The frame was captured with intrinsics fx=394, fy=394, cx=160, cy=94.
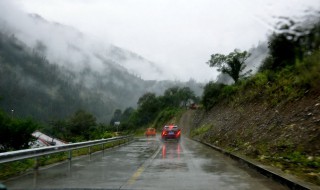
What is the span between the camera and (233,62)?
5294cm

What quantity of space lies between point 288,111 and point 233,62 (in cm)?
3516

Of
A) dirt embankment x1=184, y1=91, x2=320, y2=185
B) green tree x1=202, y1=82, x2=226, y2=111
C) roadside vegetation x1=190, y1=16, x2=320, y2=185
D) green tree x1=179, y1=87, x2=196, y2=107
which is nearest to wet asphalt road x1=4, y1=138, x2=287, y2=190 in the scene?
dirt embankment x1=184, y1=91, x2=320, y2=185

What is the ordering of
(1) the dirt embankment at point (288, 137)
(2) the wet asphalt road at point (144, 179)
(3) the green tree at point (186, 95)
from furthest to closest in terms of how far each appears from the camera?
1. (3) the green tree at point (186, 95)
2. (1) the dirt embankment at point (288, 137)
3. (2) the wet asphalt road at point (144, 179)

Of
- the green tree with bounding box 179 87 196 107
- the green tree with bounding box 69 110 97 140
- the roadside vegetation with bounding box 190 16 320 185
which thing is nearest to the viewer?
the roadside vegetation with bounding box 190 16 320 185

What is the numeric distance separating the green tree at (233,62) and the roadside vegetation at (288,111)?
72.1 feet

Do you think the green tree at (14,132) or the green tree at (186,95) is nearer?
the green tree at (14,132)

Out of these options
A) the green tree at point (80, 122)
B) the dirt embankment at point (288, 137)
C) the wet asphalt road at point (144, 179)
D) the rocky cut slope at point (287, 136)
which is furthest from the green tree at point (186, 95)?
the wet asphalt road at point (144, 179)

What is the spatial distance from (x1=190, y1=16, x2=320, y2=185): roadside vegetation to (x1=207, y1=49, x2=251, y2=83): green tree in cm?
2198

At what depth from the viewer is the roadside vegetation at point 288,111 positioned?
10438 mm

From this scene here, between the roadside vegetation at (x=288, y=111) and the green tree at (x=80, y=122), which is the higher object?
the green tree at (x=80, y=122)

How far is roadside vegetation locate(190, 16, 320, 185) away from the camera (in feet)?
34.2

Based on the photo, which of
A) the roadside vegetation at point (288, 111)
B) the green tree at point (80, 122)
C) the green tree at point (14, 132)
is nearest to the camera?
the roadside vegetation at point (288, 111)

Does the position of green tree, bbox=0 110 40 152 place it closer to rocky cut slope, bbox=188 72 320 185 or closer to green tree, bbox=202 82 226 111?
rocky cut slope, bbox=188 72 320 185

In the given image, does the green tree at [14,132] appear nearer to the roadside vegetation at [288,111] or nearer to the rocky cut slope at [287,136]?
the roadside vegetation at [288,111]
